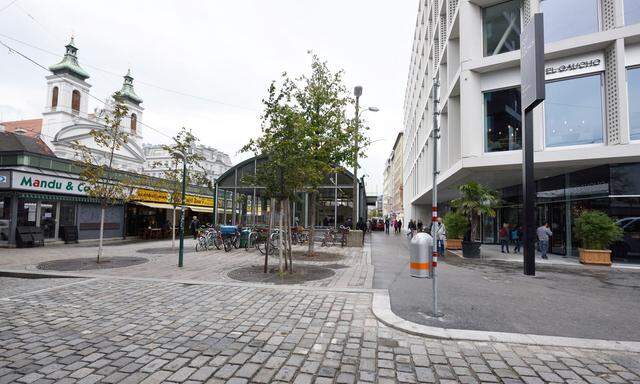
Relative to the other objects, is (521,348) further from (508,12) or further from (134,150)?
(134,150)

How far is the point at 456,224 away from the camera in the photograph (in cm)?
1723

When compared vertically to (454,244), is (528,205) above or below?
above

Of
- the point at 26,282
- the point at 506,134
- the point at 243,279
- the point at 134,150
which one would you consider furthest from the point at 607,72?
the point at 134,150

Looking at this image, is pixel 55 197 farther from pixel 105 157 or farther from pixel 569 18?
pixel 569 18

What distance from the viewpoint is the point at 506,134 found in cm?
1525

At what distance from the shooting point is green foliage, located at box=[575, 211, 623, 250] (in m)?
12.5

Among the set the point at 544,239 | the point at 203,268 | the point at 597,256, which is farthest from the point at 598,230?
the point at 203,268

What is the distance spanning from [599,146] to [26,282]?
760 inches

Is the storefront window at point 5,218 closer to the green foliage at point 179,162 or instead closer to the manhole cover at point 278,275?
the green foliage at point 179,162

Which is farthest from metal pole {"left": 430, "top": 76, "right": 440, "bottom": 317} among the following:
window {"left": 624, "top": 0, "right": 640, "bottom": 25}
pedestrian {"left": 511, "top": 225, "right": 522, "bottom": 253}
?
pedestrian {"left": 511, "top": 225, "right": 522, "bottom": 253}

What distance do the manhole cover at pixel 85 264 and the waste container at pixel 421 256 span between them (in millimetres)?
9128

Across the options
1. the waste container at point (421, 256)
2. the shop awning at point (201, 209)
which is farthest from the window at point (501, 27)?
the shop awning at point (201, 209)

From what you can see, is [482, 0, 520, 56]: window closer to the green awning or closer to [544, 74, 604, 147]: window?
[544, 74, 604, 147]: window

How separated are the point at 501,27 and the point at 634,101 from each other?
638cm
